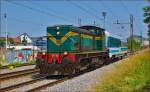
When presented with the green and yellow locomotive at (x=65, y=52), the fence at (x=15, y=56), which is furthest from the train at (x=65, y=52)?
the fence at (x=15, y=56)

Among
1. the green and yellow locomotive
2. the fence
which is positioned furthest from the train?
the fence

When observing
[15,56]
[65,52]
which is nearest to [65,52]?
[65,52]

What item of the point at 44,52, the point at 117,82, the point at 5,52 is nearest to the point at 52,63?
the point at 44,52

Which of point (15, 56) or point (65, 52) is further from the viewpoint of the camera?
point (15, 56)

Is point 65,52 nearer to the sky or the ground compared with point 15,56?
nearer to the sky

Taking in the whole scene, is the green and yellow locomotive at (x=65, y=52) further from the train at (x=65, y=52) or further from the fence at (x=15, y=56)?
the fence at (x=15, y=56)

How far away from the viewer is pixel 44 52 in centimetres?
2038

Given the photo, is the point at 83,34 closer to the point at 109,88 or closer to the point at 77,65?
the point at 77,65

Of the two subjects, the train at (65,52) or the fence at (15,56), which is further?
the fence at (15,56)

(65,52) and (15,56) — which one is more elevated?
(65,52)

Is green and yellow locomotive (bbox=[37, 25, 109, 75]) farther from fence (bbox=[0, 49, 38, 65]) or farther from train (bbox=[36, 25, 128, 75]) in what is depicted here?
fence (bbox=[0, 49, 38, 65])

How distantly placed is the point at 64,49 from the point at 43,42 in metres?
1.40

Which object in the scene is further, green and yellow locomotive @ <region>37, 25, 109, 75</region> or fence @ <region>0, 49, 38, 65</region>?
fence @ <region>0, 49, 38, 65</region>

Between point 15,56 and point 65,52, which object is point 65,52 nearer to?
point 65,52
